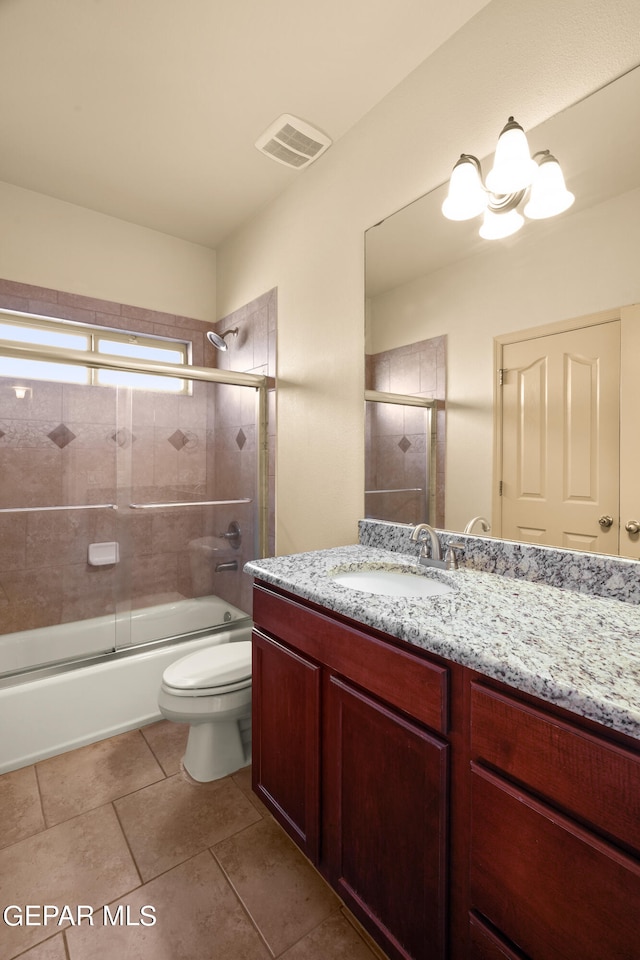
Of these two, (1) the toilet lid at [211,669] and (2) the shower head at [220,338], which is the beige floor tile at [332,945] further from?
(2) the shower head at [220,338]

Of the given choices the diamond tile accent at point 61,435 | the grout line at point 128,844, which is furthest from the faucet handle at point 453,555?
the diamond tile accent at point 61,435

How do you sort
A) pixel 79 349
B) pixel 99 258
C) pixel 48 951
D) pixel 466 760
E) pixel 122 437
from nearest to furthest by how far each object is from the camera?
pixel 466 760 < pixel 48 951 < pixel 122 437 < pixel 79 349 < pixel 99 258

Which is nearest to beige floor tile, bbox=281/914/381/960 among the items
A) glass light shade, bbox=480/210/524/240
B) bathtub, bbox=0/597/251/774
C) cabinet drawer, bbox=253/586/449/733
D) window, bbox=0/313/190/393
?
cabinet drawer, bbox=253/586/449/733

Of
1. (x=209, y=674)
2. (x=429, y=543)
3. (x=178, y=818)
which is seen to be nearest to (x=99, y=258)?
(x=209, y=674)

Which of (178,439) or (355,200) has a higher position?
(355,200)

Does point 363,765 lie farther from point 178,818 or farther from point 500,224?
point 500,224

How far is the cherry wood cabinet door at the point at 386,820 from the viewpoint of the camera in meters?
0.89

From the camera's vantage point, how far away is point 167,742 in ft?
6.51

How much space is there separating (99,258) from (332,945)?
3.12 metres

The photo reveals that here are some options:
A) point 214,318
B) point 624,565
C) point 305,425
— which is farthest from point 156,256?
point 624,565

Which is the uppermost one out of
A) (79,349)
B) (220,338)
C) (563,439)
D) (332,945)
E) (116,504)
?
(220,338)

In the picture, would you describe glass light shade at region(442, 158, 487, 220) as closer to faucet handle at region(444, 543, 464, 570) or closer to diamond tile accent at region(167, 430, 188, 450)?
faucet handle at region(444, 543, 464, 570)

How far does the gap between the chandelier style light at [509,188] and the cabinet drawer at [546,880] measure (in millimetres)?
1395

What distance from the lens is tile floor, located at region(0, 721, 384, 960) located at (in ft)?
3.72
